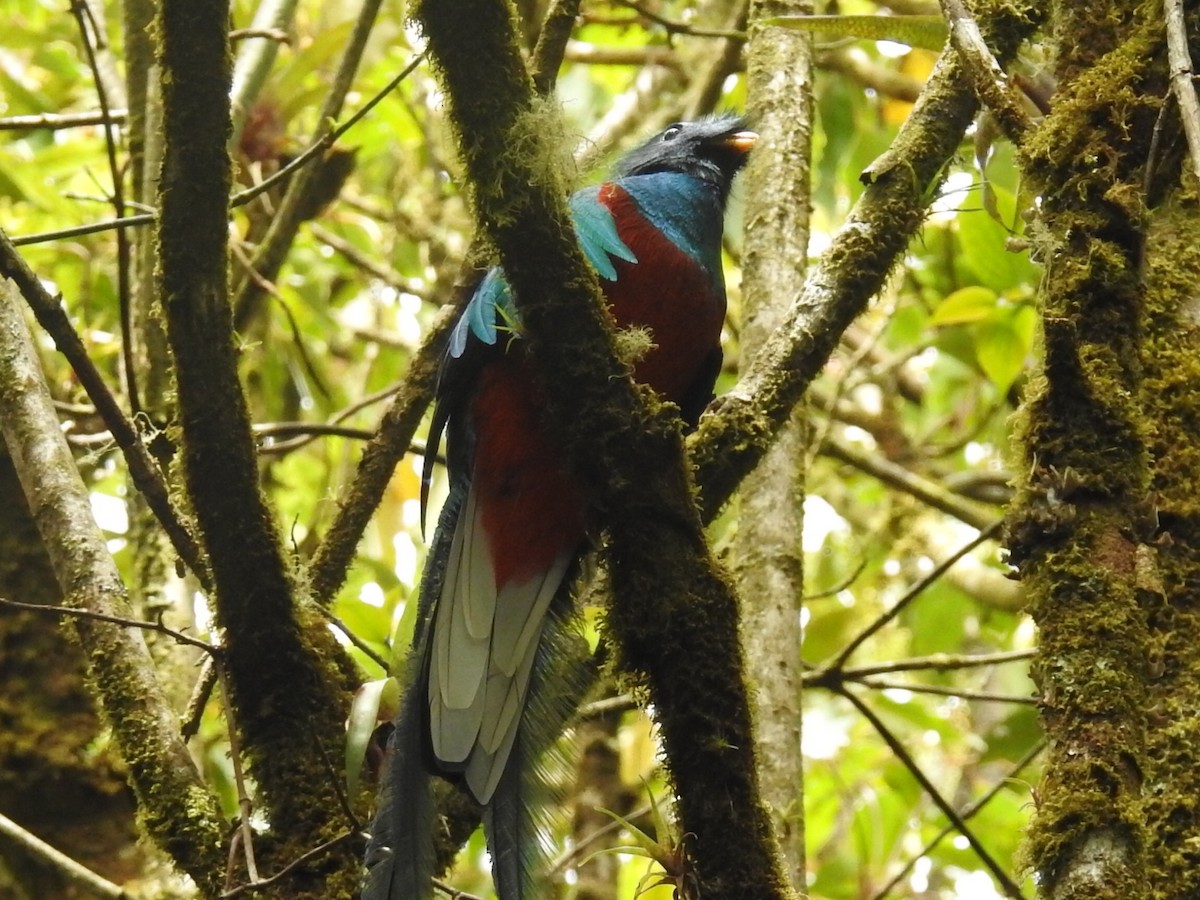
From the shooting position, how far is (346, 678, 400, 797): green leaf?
209cm

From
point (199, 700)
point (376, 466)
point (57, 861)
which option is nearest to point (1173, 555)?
point (376, 466)

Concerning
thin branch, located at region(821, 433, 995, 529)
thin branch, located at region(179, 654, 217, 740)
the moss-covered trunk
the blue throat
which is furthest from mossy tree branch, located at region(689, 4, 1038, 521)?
thin branch, located at region(821, 433, 995, 529)

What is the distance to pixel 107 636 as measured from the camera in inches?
85.7

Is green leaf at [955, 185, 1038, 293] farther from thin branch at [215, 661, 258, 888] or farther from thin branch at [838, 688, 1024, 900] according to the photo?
thin branch at [215, 661, 258, 888]

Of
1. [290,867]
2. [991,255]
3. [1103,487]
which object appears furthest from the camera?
[991,255]

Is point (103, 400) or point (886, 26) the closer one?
point (103, 400)

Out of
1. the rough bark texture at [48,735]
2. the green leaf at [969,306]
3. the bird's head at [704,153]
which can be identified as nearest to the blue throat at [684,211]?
the bird's head at [704,153]

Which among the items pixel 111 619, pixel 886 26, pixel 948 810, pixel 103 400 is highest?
pixel 886 26

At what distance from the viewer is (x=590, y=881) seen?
4.36 m

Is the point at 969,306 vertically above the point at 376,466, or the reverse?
the point at 969,306

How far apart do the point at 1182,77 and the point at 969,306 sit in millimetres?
2528

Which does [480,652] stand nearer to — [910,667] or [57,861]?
[57,861]

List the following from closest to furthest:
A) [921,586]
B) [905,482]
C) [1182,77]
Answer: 1. [1182,77]
2. [921,586]
3. [905,482]

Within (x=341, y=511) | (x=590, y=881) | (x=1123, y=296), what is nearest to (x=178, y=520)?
(x=341, y=511)
